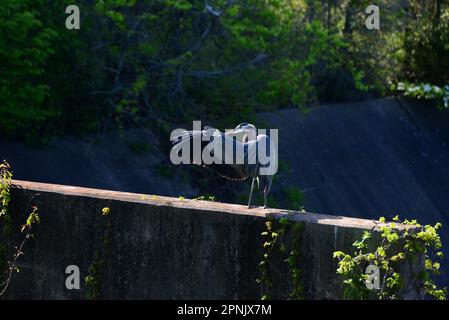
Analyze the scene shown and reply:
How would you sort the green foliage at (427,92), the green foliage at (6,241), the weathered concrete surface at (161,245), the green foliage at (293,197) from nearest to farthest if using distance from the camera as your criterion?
the weathered concrete surface at (161,245) < the green foliage at (6,241) < the green foliage at (293,197) < the green foliage at (427,92)

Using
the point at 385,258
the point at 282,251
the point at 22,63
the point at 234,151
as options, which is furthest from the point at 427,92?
the point at 385,258

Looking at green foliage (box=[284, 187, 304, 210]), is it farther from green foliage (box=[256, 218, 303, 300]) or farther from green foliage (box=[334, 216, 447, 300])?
green foliage (box=[334, 216, 447, 300])

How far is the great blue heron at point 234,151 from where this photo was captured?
7133 mm

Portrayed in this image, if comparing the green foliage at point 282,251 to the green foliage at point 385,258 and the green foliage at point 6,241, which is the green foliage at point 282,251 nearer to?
the green foliage at point 385,258

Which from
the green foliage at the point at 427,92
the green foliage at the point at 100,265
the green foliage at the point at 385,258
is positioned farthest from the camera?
the green foliage at the point at 427,92

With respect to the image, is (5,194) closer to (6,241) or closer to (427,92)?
(6,241)

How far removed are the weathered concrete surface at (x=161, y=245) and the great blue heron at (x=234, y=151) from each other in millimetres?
307

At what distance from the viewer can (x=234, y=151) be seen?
7.19m

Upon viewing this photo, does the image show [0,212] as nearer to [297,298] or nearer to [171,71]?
[297,298]

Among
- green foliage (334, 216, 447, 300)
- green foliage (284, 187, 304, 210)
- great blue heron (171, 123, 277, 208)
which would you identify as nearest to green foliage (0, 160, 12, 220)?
great blue heron (171, 123, 277, 208)

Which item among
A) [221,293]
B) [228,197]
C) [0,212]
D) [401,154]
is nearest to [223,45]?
[228,197]

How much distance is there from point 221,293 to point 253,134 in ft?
4.02

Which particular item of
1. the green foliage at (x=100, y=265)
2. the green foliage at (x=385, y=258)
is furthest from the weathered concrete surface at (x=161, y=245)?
the green foliage at (x=385, y=258)

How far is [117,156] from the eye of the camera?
43.7 feet
